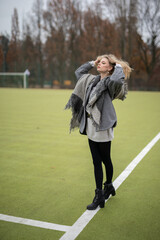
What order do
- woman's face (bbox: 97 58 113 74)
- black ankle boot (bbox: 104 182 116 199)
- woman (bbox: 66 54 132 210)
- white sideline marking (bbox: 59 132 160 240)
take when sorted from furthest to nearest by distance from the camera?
black ankle boot (bbox: 104 182 116 199), woman's face (bbox: 97 58 113 74), woman (bbox: 66 54 132 210), white sideline marking (bbox: 59 132 160 240)

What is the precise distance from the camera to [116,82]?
3.40 meters

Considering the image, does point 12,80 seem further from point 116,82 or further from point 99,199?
point 116,82

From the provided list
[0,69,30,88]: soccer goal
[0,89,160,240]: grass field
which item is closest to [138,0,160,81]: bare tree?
[0,69,30,88]: soccer goal

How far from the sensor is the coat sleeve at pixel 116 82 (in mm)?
3395

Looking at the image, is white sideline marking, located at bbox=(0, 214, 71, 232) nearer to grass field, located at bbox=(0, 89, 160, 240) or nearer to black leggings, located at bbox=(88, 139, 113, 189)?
grass field, located at bbox=(0, 89, 160, 240)

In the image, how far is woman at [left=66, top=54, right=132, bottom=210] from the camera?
351 centimetres

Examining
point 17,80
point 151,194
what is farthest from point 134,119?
point 17,80

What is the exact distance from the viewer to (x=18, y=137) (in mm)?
7969

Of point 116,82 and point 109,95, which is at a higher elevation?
point 116,82

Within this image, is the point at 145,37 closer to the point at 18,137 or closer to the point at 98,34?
the point at 98,34

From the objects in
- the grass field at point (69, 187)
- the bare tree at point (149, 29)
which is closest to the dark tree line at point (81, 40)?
the bare tree at point (149, 29)

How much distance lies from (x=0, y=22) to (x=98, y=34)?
19246mm

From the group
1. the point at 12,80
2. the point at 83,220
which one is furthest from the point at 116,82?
the point at 12,80

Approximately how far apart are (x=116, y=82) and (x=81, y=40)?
143ft
